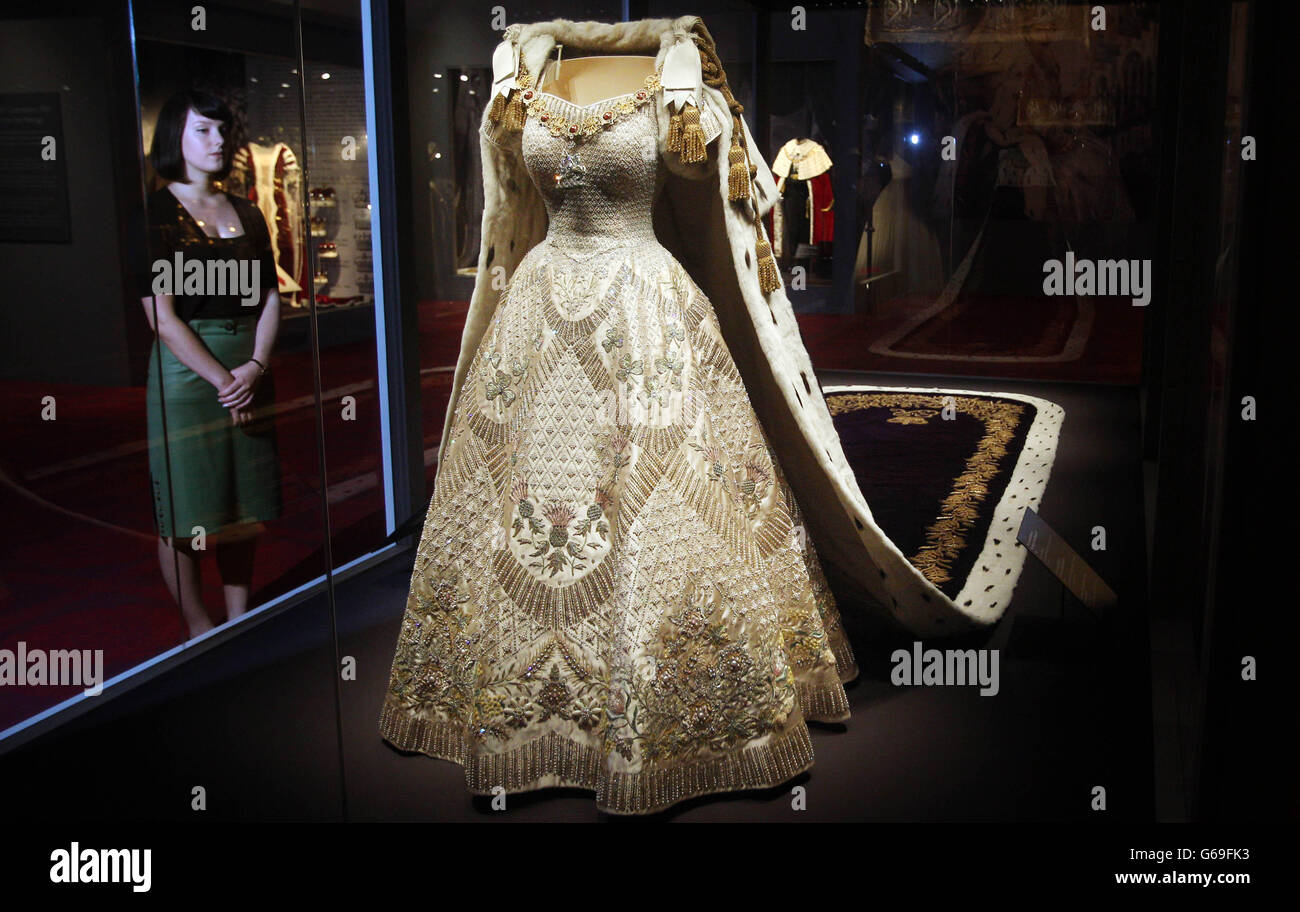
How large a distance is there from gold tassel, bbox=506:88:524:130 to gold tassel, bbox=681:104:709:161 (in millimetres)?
314

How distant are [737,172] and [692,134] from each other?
14cm

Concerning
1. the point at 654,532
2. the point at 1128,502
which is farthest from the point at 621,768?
the point at 1128,502

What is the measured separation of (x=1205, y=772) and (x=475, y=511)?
1.32 metres

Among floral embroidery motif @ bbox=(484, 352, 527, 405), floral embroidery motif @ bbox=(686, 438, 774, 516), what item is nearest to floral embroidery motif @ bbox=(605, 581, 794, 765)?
floral embroidery motif @ bbox=(686, 438, 774, 516)

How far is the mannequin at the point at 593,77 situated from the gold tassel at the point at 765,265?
0.40 m

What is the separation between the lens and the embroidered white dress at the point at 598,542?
6.95ft

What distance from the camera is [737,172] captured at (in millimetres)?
2299
